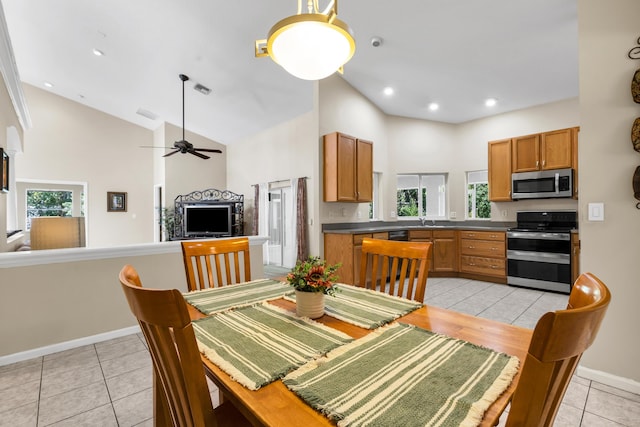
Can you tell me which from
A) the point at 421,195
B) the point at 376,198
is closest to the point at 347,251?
the point at 376,198

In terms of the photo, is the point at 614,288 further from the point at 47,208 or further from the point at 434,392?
the point at 47,208

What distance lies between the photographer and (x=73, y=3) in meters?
4.09

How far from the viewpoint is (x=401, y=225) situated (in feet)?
19.4

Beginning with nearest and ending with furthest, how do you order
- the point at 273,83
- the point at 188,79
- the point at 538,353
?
the point at 538,353
the point at 273,83
the point at 188,79

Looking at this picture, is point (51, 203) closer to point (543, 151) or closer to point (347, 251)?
point (347, 251)

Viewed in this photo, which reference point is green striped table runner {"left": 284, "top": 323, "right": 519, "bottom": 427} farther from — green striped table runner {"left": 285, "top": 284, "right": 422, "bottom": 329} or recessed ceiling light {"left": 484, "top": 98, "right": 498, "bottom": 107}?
recessed ceiling light {"left": 484, "top": 98, "right": 498, "bottom": 107}

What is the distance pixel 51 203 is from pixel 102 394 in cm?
841

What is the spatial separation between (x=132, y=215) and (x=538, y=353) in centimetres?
962

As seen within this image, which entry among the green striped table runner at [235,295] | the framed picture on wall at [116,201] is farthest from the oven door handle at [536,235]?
the framed picture on wall at [116,201]

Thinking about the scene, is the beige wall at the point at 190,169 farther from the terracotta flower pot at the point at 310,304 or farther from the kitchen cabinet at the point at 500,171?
the terracotta flower pot at the point at 310,304

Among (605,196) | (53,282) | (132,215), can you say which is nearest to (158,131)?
(132,215)

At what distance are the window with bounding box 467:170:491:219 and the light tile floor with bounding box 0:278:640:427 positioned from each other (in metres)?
3.90

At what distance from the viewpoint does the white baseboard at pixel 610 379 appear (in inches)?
75.6

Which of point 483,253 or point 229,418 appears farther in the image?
point 483,253
